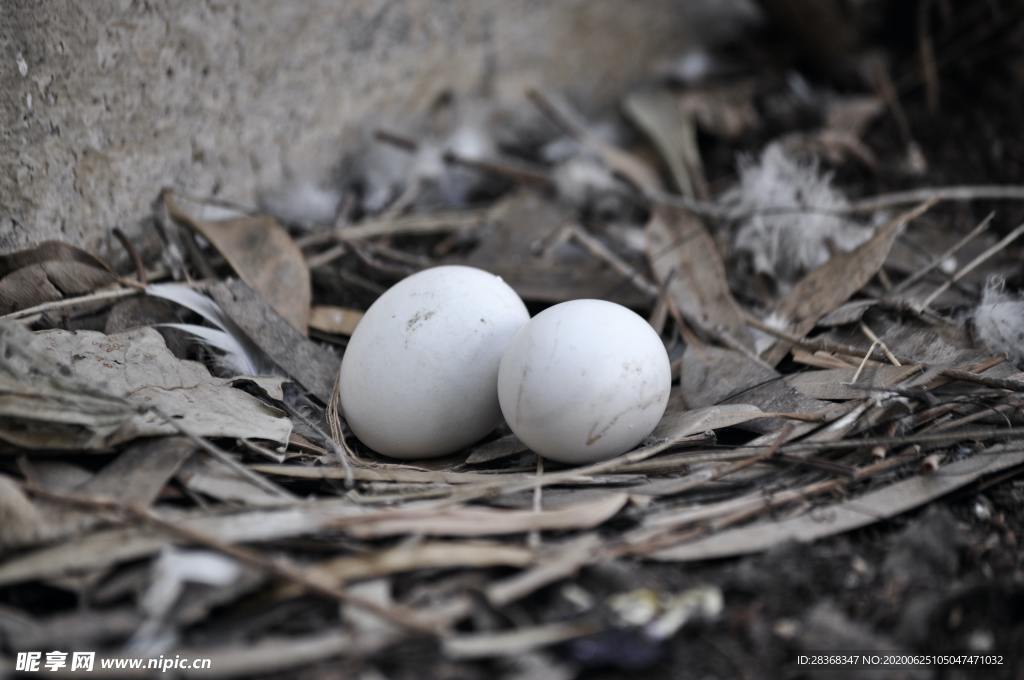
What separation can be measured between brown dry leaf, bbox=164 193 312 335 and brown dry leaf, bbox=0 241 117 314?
0.29m

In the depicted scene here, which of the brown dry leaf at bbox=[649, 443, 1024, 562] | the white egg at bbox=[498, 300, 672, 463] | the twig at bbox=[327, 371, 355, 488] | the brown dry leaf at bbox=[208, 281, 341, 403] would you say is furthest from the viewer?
the brown dry leaf at bbox=[208, 281, 341, 403]

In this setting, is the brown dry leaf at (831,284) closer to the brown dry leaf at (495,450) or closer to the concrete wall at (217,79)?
the brown dry leaf at (495,450)

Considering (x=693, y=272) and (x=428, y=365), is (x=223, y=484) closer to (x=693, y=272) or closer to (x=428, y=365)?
(x=428, y=365)

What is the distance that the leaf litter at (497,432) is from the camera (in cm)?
120

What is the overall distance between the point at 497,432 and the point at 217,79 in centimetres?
114

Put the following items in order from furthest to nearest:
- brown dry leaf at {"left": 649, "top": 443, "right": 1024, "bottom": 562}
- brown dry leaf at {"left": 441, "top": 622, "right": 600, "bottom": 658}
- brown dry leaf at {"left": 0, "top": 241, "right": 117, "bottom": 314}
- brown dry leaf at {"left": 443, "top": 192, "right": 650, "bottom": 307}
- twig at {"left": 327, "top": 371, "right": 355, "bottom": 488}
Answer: brown dry leaf at {"left": 443, "top": 192, "right": 650, "bottom": 307} → brown dry leaf at {"left": 0, "top": 241, "right": 117, "bottom": 314} → twig at {"left": 327, "top": 371, "right": 355, "bottom": 488} → brown dry leaf at {"left": 649, "top": 443, "right": 1024, "bottom": 562} → brown dry leaf at {"left": 441, "top": 622, "right": 600, "bottom": 658}

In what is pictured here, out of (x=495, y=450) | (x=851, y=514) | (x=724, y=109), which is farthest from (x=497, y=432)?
Result: (x=724, y=109)

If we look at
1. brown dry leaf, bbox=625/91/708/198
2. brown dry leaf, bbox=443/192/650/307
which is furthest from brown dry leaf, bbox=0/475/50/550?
brown dry leaf, bbox=625/91/708/198

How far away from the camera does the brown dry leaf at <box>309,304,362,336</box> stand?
2.05 metres

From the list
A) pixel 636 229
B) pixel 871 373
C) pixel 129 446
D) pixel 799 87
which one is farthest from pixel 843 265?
pixel 129 446

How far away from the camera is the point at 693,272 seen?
2242 millimetres

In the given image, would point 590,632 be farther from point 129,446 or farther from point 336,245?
point 336,245

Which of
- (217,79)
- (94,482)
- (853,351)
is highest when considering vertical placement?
(217,79)

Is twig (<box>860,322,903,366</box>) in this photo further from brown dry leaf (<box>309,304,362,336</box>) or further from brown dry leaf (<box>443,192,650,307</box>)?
brown dry leaf (<box>309,304,362,336</box>)
